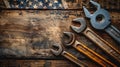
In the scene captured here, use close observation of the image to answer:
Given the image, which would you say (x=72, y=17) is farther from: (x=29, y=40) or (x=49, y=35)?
(x=29, y=40)

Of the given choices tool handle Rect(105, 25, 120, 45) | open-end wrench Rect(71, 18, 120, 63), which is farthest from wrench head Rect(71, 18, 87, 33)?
tool handle Rect(105, 25, 120, 45)

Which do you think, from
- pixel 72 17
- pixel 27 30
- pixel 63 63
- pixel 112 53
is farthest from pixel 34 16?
pixel 112 53

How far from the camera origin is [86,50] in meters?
2.56

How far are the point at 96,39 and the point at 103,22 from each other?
0.18 metres

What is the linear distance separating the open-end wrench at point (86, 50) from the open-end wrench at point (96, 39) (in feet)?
0.26

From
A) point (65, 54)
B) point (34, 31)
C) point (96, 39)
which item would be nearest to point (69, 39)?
point (65, 54)

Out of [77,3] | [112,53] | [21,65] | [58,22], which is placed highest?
[77,3]

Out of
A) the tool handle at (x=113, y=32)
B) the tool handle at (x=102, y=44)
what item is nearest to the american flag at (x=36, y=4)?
the tool handle at (x=102, y=44)

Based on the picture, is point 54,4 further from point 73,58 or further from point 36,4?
point 73,58

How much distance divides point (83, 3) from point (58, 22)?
318 mm

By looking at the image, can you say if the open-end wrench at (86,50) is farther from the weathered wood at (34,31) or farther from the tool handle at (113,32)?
the tool handle at (113,32)

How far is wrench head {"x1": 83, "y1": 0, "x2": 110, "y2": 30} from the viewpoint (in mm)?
2555

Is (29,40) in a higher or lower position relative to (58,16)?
lower

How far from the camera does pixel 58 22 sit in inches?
104
